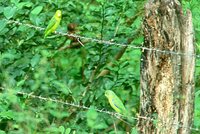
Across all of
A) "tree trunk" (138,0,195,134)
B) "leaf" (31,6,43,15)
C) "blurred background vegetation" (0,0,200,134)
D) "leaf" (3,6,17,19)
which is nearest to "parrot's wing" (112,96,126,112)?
"tree trunk" (138,0,195,134)

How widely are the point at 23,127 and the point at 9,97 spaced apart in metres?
0.19

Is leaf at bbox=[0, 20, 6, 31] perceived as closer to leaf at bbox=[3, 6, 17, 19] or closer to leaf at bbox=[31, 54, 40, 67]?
leaf at bbox=[3, 6, 17, 19]

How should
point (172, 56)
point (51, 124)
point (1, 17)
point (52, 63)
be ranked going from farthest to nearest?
point (52, 63), point (1, 17), point (51, 124), point (172, 56)

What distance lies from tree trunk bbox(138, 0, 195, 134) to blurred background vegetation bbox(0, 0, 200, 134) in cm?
58

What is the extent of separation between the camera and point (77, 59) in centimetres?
543

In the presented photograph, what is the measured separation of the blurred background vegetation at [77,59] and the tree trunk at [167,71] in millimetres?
584

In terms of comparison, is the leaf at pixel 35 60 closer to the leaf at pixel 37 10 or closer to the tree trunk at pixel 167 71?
the leaf at pixel 37 10

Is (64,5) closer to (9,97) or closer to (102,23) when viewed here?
(102,23)

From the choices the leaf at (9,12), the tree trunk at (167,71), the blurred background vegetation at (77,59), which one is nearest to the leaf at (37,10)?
the blurred background vegetation at (77,59)

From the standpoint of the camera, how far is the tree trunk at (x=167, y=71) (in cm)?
365

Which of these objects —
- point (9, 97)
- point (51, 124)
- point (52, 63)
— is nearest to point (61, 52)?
point (52, 63)

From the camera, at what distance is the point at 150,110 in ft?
12.4

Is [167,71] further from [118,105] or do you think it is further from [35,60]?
[35,60]

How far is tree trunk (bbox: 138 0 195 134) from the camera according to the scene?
3654 millimetres
